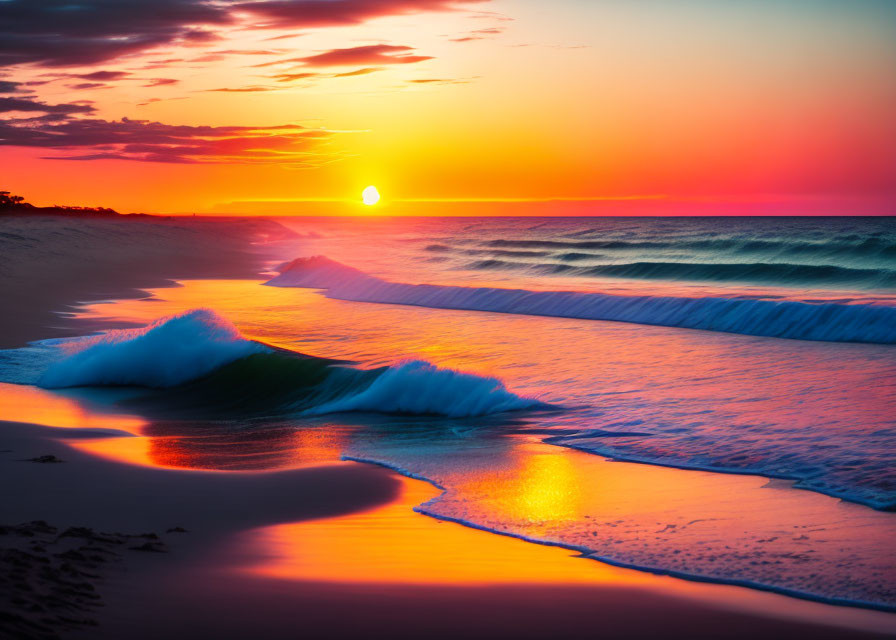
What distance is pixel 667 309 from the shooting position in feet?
72.3

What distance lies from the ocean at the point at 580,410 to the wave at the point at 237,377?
0.13 feet

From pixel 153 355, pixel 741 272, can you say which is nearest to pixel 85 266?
pixel 153 355

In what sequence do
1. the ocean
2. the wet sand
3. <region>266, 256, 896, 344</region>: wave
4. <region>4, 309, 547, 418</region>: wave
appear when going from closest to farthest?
the ocean < <region>4, 309, 547, 418</region>: wave < <region>266, 256, 896, 344</region>: wave < the wet sand

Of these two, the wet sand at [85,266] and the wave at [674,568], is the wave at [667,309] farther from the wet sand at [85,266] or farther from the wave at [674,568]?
the wave at [674,568]

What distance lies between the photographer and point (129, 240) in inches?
2127

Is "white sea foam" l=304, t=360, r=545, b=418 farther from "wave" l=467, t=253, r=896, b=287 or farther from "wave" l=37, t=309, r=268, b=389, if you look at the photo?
"wave" l=467, t=253, r=896, b=287

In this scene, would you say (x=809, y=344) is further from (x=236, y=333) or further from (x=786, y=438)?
(x=236, y=333)

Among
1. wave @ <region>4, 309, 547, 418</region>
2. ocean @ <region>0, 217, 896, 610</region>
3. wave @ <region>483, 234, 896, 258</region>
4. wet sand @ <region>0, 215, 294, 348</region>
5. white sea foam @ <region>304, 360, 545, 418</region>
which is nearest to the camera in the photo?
ocean @ <region>0, 217, 896, 610</region>

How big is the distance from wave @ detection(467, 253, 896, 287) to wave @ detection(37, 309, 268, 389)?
24.6 m

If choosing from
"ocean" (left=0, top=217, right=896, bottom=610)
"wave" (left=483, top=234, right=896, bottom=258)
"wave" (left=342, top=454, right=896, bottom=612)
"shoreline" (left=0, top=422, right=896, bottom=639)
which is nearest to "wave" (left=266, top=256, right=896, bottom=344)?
"ocean" (left=0, top=217, right=896, bottom=610)

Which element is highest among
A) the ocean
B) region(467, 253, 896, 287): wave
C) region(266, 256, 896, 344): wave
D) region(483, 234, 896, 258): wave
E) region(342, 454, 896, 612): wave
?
region(483, 234, 896, 258): wave

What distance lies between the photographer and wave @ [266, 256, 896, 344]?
60.1ft

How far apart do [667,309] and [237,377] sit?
12.7m

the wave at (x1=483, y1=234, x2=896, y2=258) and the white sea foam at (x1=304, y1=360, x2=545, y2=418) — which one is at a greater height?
the wave at (x1=483, y1=234, x2=896, y2=258)
